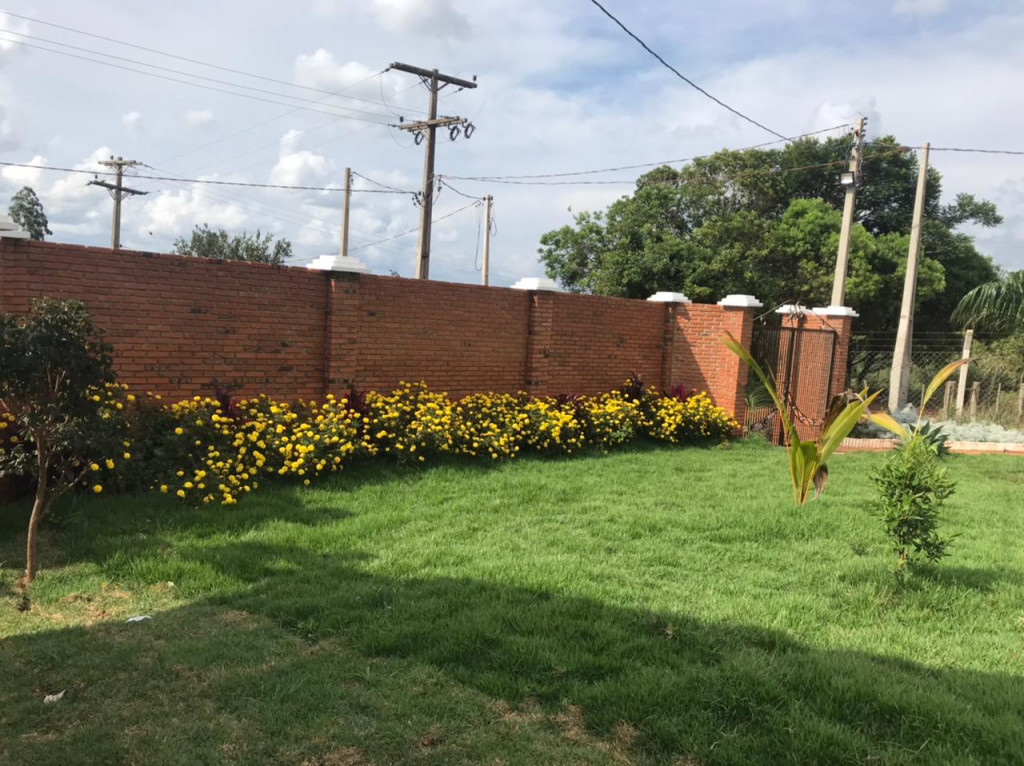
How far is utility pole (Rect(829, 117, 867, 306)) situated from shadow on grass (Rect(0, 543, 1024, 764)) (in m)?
13.2

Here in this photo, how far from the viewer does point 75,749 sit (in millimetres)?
2676

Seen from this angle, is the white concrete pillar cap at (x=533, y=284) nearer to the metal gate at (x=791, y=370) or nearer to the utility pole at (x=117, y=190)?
the metal gate at (x=791, y=370)

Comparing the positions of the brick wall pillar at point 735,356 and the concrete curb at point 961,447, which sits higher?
the brick wall pillar at point 735,356

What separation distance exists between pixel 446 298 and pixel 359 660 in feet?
19.8

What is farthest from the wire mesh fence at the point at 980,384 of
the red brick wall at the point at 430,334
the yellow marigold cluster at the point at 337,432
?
the red brick wall at the point at 430,334

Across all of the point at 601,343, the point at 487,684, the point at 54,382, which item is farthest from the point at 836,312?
the point at 54,382

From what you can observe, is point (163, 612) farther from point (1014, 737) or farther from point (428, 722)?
point (1014, 737)

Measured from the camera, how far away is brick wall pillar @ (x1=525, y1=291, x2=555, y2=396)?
32.4 feet

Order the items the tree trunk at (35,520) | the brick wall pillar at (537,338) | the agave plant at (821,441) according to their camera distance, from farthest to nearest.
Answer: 1. the brick wall pillar at (537,338)
2. the agave plant at (821,441)
3. the tree trunk at (35,520)

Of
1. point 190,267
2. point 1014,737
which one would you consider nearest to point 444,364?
point 190,267

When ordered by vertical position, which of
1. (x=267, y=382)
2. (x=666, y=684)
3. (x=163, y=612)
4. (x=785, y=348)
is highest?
(x=785, y=348)

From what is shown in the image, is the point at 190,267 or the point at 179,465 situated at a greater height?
the point at 190,267

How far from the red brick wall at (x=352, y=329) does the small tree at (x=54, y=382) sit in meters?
1.87

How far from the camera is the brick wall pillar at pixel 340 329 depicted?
25.6 feet
